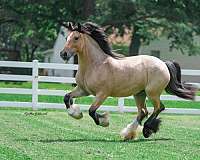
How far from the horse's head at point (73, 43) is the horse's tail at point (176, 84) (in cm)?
185

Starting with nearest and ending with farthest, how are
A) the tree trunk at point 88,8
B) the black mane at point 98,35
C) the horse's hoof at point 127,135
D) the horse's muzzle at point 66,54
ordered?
the horse's muzzle at point 66,54, the horse's hoof at point 127,135, the black mane at point 98,35, the tree trunk at point 88,8

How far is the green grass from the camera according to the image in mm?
8375

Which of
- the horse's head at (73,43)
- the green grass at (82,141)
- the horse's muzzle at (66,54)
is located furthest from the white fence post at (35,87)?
the horse's muzzle at (66,54)

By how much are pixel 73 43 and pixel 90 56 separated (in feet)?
1.54

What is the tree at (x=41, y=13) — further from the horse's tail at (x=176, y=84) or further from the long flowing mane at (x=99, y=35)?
the long flowing mane at (x=99, y=35)

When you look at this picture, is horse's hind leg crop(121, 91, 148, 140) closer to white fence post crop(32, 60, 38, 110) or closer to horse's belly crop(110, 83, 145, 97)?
horse's belly crop(110, 83, 145, 97)

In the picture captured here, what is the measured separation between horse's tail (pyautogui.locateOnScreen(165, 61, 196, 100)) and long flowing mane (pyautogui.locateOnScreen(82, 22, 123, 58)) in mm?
1128

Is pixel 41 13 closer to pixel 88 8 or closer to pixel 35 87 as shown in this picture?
pixel 88 8

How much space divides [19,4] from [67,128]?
81.3ft

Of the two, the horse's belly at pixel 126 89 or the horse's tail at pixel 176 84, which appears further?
the horse's tail at pixel 176 84

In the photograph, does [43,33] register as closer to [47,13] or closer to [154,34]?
[47,13]

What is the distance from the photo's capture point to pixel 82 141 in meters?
10.2

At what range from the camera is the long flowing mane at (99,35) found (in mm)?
11055

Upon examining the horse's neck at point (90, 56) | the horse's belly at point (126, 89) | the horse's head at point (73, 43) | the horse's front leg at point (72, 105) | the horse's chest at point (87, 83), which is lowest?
the horse's front leg at point (72, 105)
